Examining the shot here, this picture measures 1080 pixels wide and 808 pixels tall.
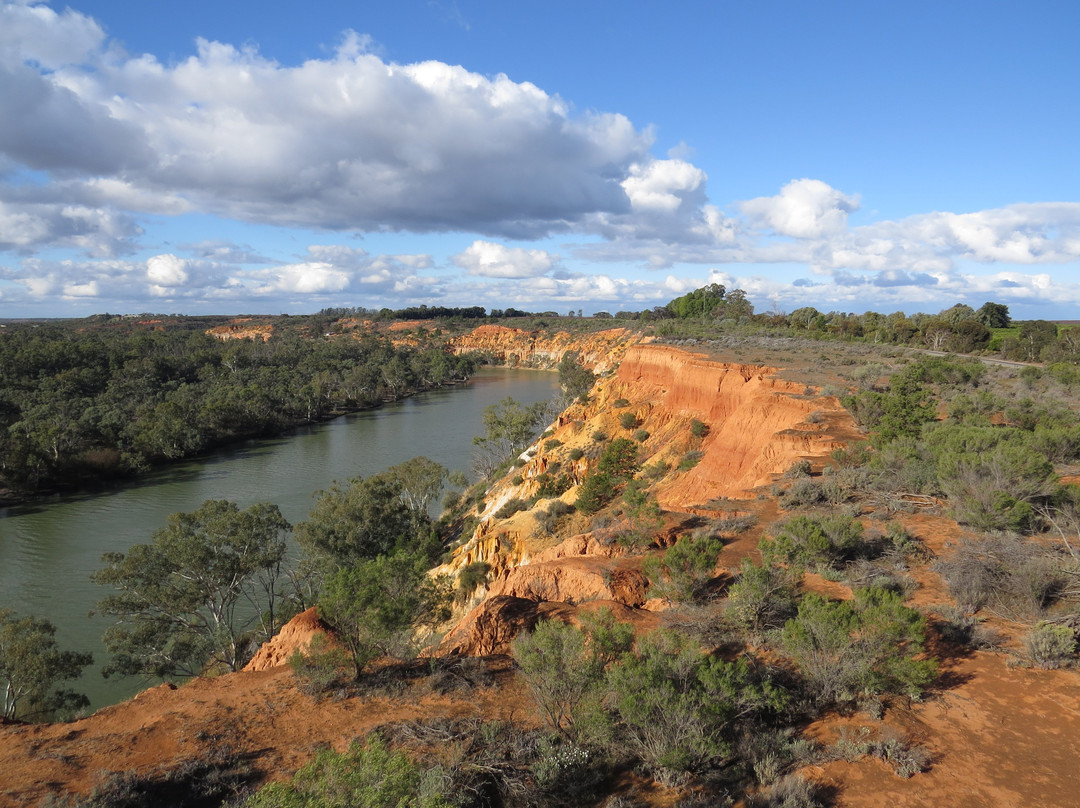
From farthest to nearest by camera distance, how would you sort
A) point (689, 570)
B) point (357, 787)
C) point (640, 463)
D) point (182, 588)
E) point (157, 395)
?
point (157, 395) → point (640, 463) → point (182, 588) → point (689, 570) → point (357, 787)

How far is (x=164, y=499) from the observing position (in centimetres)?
3741

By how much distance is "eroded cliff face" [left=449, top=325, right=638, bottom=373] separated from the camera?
10243cm

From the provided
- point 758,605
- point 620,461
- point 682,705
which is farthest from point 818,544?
point 620,461

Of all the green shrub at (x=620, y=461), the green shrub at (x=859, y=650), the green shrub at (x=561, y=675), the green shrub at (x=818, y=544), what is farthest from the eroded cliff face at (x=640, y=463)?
the green shrub at (x=859, y=650)

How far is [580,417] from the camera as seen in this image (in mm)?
38875

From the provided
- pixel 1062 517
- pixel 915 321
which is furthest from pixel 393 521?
pixel 915 321

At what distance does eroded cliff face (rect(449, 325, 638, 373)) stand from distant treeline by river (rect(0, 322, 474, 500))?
21.3 meters

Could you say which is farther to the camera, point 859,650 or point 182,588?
point 182,588

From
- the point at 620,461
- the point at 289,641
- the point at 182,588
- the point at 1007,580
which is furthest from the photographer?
the point at 620,461

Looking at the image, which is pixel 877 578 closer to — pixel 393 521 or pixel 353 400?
pixel 393 521

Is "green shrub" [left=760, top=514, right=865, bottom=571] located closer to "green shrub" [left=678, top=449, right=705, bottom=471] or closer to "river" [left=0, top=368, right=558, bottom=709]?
"green shrub" [left=678, top=449, right=705, bottom=471]

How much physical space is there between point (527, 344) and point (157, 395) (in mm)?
72668

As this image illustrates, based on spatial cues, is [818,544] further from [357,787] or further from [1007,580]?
[357,787]

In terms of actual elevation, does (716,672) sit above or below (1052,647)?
below
